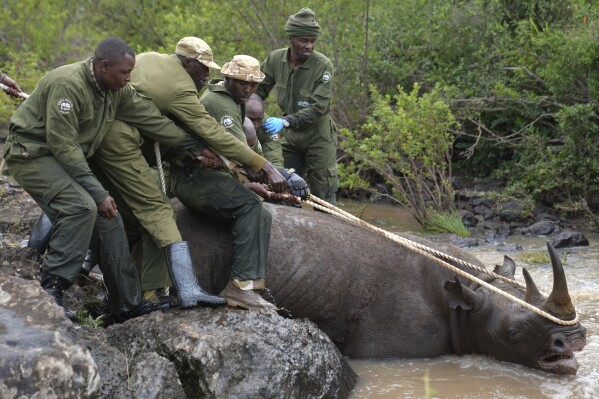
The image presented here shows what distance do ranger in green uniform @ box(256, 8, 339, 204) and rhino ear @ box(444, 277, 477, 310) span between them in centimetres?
311

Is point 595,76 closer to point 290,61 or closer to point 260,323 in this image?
point 290,61

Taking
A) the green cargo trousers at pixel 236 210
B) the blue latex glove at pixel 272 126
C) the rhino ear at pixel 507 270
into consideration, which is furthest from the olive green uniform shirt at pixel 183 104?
the blue latex glove at pixel 272 126

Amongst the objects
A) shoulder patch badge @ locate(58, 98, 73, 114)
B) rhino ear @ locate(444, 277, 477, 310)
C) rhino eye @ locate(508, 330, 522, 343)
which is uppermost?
shoulder patch badge @ locate(58, 98, 73, 114)

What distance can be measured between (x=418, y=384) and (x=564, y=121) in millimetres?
7873

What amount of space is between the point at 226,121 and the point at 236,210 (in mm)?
735

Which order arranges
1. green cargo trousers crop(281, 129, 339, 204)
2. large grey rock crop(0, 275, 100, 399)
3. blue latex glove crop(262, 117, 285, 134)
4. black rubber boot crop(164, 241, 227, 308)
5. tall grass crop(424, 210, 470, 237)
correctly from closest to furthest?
large grey rock crop(0, 275, 100, 399), black rubber boot crop(164, 241, 227, 308), blue latex glove crop(262, 117, 285, 134), green cargo trousers crop(281, 129, 339, 204), tall grass crop(424, 210, 470, 237)

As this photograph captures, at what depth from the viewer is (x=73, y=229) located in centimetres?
558

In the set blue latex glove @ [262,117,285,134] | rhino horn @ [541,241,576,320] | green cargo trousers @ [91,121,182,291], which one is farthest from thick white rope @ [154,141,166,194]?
rhino horn @ [541,241,576,320]

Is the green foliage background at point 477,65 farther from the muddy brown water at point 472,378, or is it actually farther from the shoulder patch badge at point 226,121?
the shoulder patch badge at point 226,121

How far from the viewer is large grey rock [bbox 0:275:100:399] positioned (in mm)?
4223

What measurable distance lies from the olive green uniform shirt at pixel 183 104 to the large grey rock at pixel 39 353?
1819mm

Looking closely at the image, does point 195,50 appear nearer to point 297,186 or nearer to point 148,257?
point 297,186

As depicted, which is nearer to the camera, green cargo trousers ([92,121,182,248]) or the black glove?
green cargo trousers ([92,121,182,248])

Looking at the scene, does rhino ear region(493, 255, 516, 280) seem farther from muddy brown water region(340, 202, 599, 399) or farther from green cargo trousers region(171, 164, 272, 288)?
green cargo trousers region(171, 164, 272, 288)
